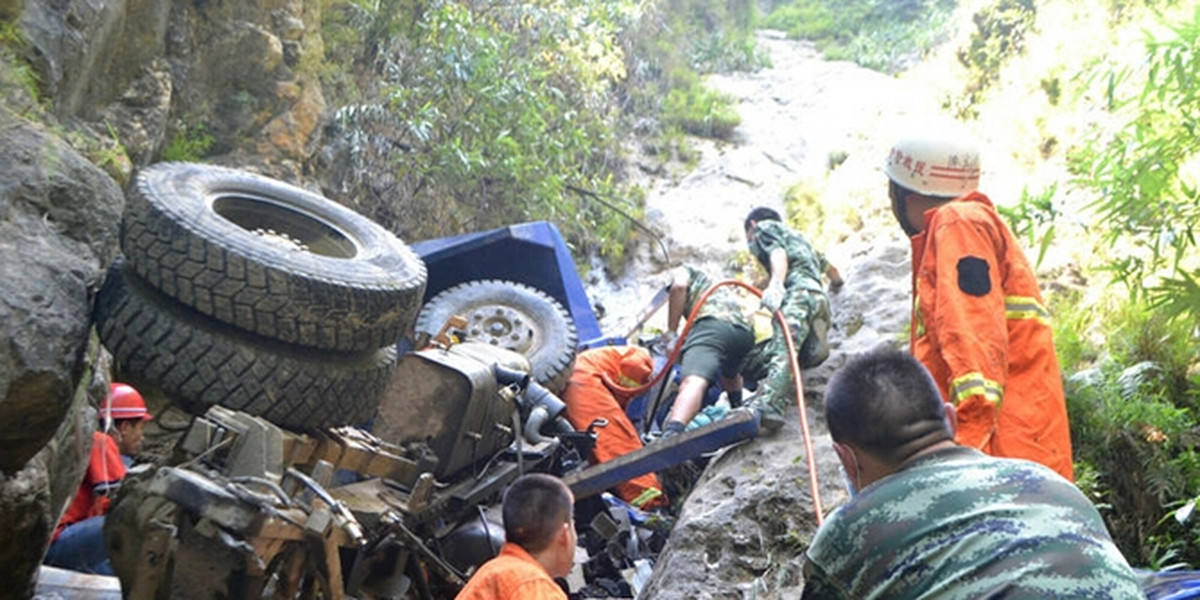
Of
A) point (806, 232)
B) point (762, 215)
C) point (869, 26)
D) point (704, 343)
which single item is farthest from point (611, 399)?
point (869, 26)

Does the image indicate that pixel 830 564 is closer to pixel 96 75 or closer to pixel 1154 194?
pixel 1154 194

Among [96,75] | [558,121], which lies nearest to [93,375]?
[96,75]

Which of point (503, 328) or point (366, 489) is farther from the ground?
point (366, 489)

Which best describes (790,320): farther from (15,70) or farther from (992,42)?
(992,42)

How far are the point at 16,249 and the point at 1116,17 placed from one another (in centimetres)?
906

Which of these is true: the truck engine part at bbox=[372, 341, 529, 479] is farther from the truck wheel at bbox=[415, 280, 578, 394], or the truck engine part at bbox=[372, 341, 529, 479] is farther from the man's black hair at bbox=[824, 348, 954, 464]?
the man's black hair at bbox=[824, 348, 954, 464]

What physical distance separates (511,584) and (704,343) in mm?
3473

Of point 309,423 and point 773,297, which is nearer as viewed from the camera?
point 309,423

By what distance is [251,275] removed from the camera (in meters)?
4.19

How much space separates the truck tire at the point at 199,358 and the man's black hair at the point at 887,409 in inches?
105

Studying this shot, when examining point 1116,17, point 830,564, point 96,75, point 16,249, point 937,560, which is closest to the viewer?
point 937,560

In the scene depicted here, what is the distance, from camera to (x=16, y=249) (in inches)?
143

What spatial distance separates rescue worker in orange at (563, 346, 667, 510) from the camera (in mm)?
6129

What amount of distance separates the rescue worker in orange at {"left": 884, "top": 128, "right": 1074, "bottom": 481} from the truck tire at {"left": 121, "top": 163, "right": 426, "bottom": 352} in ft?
7.25
